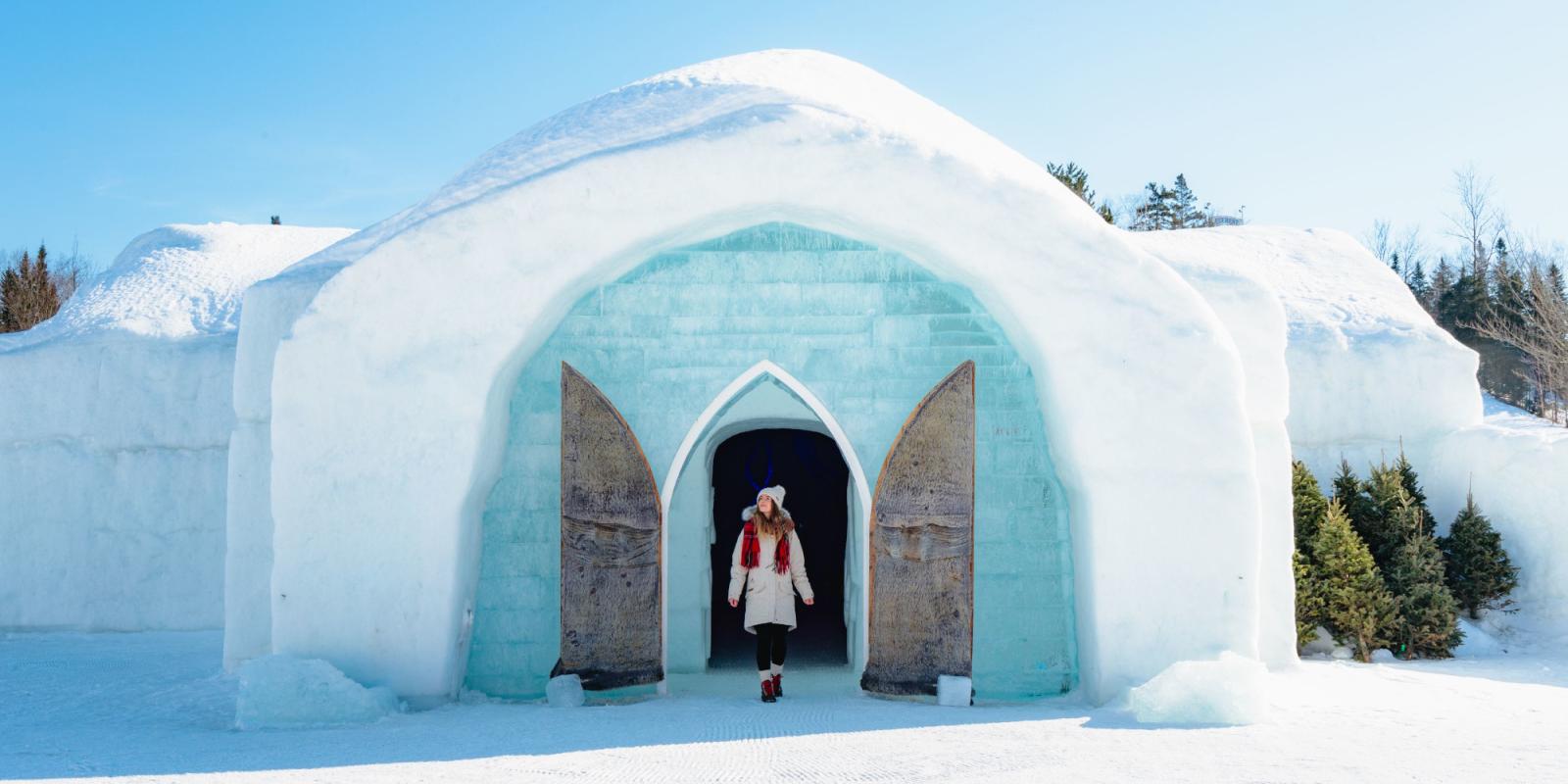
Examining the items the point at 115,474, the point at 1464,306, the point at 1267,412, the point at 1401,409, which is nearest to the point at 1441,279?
the point at 1464,306

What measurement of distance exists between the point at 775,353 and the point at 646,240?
105 cm

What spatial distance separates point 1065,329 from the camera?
20.0 feet

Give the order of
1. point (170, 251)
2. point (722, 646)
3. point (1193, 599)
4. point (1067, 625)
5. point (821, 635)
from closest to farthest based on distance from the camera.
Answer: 1. point (1193, 599)
2. point (1067, 625)
3. point (722, 646)
4. point (821, 635)
5. point (170, 251)

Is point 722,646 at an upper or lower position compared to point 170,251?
lower

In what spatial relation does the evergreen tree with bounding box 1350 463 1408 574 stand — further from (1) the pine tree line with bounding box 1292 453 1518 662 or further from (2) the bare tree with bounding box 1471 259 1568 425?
(2) the bare tree with bounding box 1471 259 1568 425

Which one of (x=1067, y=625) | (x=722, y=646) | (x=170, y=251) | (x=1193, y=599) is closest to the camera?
(x=1193, y=599)

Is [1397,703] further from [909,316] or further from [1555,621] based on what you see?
[1555,621]

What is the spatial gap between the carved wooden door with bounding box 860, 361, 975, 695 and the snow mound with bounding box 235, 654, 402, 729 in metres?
2.85

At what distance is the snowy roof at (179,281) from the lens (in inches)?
412

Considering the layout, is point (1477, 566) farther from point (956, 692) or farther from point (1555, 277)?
point (1555, 277)

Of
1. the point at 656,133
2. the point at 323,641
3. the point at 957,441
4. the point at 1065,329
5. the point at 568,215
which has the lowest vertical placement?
the point at 323,641

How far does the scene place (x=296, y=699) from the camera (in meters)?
5.62

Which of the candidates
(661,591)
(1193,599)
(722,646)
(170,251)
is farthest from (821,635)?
(170,251)

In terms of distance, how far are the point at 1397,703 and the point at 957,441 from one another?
2.90 m
